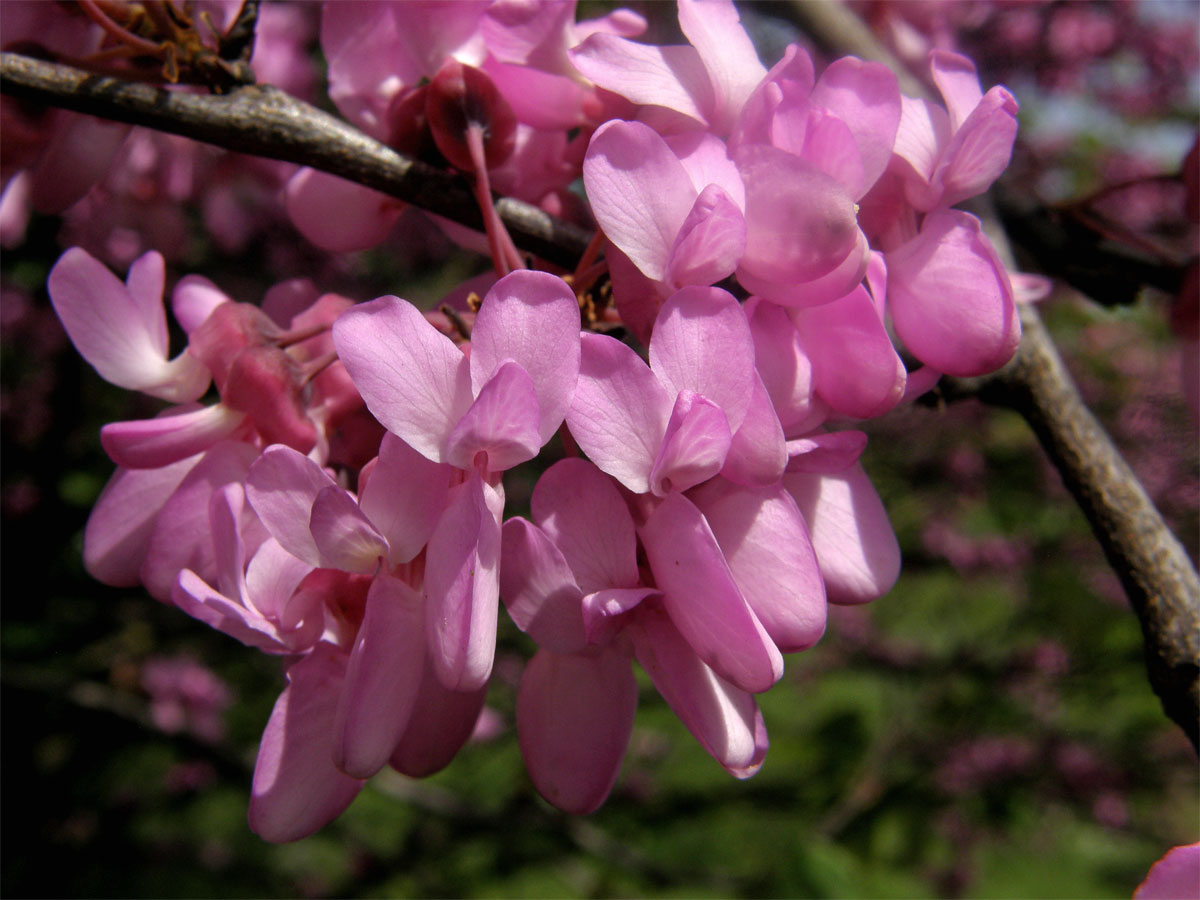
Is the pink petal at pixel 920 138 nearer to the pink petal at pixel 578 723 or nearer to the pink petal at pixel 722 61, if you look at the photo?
the pink petal at pixel 722 61

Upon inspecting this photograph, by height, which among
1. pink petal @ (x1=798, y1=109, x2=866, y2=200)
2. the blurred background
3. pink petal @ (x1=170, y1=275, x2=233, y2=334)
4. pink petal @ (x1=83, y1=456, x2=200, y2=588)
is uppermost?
pink petal @ (x1=798, y1=109, x2=866, y2=200)

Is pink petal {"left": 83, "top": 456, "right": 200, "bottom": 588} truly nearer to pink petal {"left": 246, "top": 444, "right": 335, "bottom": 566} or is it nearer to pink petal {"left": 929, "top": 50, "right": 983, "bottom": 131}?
pink petal {"left": 246, "top": 444, "right": 335, "bottom": 566}

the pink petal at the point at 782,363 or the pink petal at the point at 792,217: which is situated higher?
the pink petal at the point at 792,217

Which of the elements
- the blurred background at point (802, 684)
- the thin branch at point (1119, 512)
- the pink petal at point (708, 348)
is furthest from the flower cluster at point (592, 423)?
the blurred background at point (802, 684)

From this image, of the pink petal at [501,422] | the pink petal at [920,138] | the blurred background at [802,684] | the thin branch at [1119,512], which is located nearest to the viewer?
the pink petal at [501,422]

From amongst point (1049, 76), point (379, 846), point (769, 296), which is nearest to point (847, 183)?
point (769, 296)

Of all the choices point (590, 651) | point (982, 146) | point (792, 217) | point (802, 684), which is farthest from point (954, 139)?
point (802, 684)

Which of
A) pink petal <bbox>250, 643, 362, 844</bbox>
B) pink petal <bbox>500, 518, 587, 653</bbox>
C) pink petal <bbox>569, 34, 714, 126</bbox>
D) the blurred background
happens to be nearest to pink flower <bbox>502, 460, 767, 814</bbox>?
pink petal <bbox>500, 518, 587, 653</bbox>

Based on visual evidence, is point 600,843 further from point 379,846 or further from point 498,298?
point 498,298
